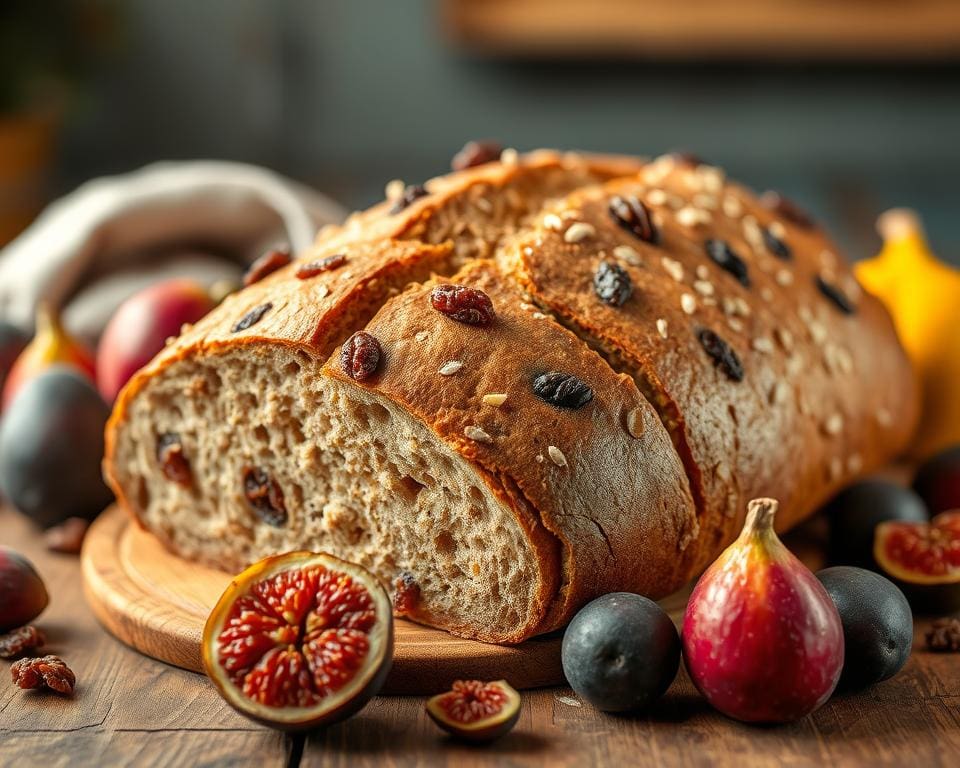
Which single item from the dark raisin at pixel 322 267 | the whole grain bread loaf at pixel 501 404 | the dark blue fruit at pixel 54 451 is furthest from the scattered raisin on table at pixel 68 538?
the dark raisin at pixel 322 267

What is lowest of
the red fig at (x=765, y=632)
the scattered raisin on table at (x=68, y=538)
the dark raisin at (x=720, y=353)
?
the scattered raisin on table at (x=68, y=538)

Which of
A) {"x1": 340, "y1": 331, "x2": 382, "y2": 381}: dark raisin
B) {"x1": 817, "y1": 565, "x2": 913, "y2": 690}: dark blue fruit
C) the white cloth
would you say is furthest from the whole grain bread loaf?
the white cloth

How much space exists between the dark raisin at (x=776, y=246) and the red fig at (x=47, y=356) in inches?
70.8

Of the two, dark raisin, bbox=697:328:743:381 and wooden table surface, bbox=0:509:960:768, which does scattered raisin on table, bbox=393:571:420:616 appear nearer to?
wooden table surface, bbox=0:509:960:768

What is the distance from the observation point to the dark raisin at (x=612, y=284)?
8.11 ft

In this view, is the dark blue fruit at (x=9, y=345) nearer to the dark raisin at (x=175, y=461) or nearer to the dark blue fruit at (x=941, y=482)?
the dark raisin at (x=175, y=461)

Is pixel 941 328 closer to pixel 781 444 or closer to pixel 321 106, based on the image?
pixel 781 444

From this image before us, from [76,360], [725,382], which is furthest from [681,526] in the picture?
[76,360]

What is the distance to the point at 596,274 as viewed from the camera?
2.53 meters

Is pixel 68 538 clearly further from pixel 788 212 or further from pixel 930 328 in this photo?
pixel 930 328

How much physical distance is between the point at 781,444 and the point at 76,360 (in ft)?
6.32

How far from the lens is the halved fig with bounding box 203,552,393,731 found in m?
1.99

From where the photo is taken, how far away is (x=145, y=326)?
3.30 metres

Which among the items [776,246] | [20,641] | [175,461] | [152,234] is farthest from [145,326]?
[776,246]
